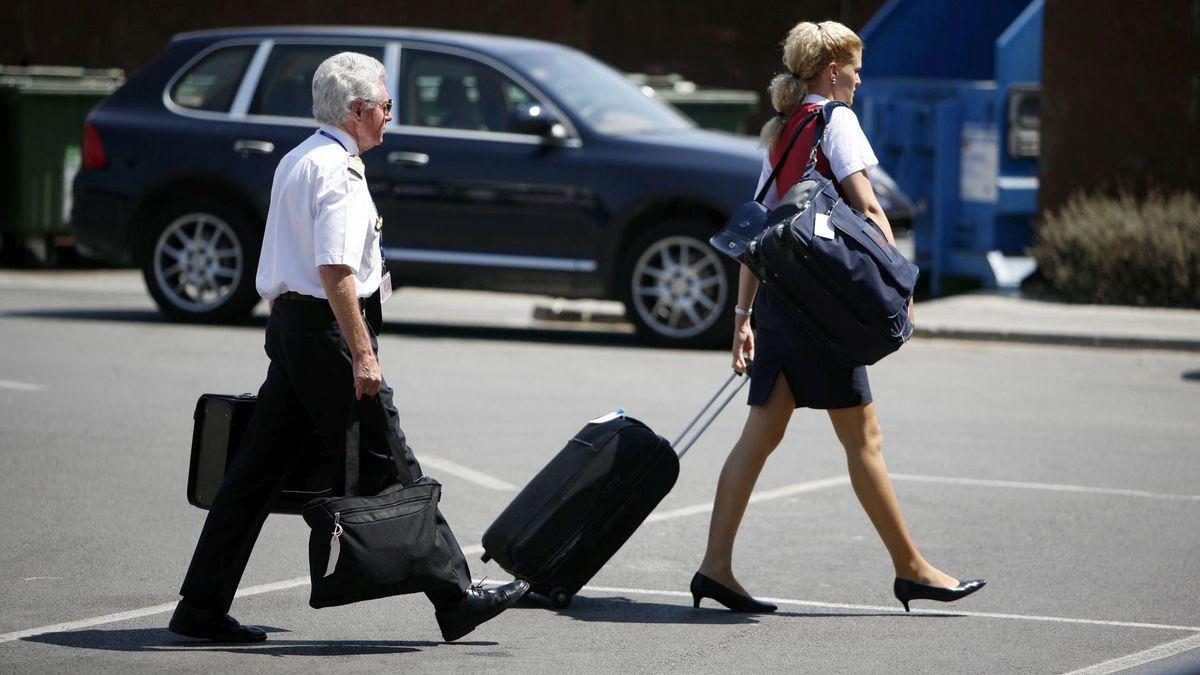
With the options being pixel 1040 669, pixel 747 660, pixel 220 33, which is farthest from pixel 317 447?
pixel 220 33

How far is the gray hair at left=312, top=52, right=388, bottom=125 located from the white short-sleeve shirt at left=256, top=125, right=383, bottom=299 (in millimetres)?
54

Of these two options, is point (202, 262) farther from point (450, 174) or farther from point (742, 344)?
point (742, 344)

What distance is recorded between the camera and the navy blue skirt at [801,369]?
5.50 meters

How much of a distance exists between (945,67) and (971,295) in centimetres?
349

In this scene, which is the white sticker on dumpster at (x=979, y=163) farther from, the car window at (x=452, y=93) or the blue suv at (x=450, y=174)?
the car window at (x=452, y=93)

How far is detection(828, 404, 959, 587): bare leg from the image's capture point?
557 centimetres

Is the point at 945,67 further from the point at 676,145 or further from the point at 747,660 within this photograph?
the point at 747,660

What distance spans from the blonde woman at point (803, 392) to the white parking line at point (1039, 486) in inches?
83.5

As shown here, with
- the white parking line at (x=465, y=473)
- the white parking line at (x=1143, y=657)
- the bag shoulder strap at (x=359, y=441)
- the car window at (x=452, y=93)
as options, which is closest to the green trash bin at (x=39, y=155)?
the car window at (x=452, y=93)

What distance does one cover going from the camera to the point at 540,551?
5.51 m

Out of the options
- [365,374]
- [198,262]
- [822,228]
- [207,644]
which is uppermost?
[822,228]

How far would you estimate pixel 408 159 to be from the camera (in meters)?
11.9

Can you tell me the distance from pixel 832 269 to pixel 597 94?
286 inches

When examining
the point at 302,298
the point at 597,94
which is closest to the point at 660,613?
the point at 302,298
